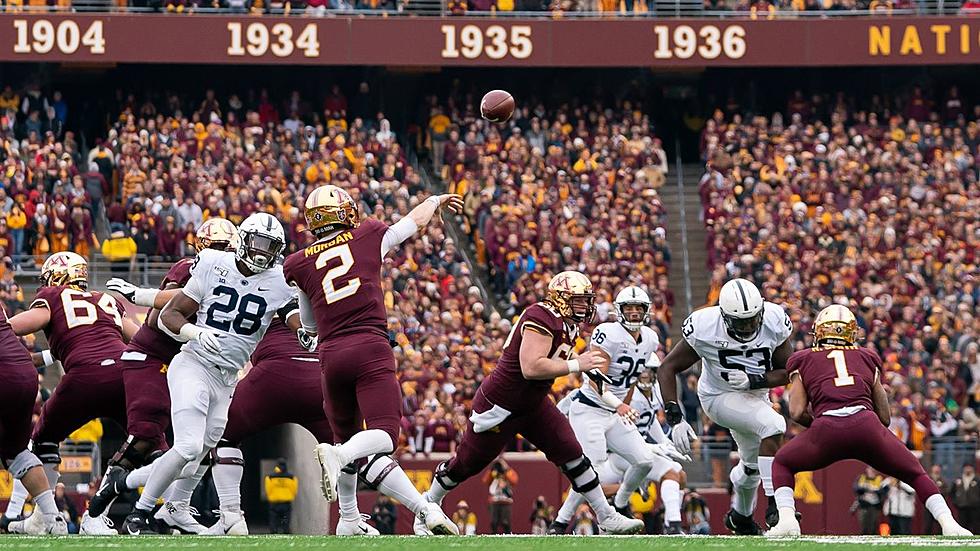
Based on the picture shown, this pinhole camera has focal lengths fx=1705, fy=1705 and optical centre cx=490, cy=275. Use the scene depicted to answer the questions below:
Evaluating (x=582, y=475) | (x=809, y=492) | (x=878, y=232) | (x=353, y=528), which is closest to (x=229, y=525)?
(x=353, y=528)

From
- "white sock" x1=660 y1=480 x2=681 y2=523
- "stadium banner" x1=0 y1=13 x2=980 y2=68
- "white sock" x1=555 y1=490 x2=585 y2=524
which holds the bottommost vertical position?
"white sock" x1=660 y1=480 x2=681 y2=523

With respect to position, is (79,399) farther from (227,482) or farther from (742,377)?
(742,377)

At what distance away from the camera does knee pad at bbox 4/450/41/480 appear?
36.2ft

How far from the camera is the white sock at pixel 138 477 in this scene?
36.2 ft

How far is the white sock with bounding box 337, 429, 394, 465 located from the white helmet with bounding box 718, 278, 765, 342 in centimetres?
267

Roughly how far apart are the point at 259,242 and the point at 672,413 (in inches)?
118

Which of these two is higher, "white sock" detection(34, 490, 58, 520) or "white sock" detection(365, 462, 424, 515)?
"white sock" detection(365, 462, 424, 515)

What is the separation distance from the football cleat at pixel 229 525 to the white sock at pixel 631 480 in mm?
3167

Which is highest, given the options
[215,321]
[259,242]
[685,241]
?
[259,242]

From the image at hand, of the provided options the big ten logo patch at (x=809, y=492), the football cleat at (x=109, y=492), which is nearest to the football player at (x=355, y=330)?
the football cleat at (x=109, y=492)

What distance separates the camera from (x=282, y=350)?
37.7 feet

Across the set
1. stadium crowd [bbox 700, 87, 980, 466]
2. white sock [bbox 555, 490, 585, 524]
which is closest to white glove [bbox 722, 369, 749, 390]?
white sock [bbox 555, 490, 585, 524]

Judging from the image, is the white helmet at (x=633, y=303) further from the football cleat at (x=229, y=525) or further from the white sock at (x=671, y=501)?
the football cleat at (x=229, y=525)

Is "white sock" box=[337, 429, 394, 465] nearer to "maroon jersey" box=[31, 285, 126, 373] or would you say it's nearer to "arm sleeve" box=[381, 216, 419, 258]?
"arm sleeve" box=[381, 216, 419, 258]
